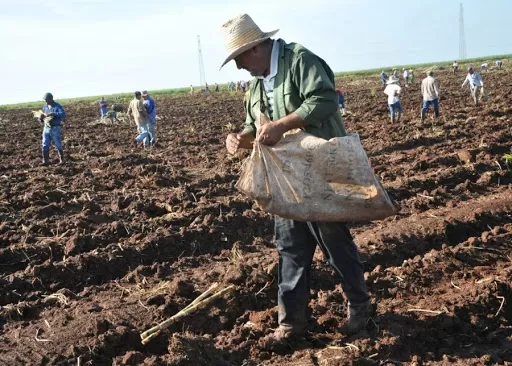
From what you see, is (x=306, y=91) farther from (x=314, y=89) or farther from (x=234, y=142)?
(x=234, y=142)

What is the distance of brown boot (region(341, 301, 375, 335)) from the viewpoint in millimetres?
3350

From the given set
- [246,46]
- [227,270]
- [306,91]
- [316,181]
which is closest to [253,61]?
[246,46]

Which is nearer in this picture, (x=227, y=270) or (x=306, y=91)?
(x=306, y=91)

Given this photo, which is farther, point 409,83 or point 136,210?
point 409,83

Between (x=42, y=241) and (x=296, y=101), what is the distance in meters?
3.90

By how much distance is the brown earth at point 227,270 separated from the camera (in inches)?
134

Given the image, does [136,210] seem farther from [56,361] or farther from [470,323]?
[470,323]

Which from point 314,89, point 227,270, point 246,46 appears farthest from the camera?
point 227,270

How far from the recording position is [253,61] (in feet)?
10.4

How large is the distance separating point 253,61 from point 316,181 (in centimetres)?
75

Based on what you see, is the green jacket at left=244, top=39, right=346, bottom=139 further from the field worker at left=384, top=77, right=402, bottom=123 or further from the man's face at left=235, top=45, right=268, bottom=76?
the field worker at left=384, top=77, right=402, bottom=123

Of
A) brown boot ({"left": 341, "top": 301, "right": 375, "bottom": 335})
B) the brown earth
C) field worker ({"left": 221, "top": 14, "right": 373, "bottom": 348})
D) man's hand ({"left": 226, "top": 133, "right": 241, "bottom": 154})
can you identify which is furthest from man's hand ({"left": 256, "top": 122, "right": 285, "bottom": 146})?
the brown earth

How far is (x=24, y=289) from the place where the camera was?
4910 mm

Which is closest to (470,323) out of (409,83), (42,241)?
(42,241)
